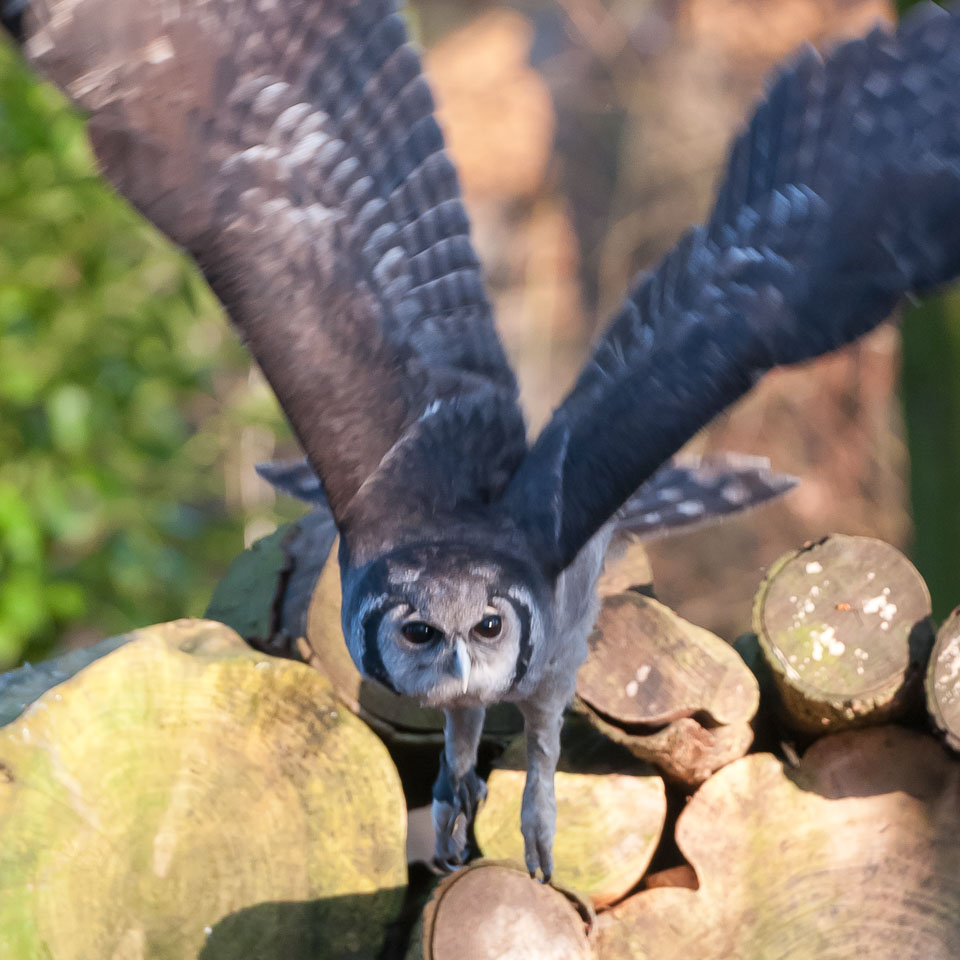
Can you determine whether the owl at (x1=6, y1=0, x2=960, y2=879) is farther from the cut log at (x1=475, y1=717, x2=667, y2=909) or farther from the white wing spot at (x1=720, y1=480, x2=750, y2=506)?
the white wing spot at (x1=720, y1=480, x2=750, y2=506)

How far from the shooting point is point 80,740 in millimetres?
2078

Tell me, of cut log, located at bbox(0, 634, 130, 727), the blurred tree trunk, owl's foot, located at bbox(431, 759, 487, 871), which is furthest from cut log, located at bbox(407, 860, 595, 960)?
the blurred tree trunk

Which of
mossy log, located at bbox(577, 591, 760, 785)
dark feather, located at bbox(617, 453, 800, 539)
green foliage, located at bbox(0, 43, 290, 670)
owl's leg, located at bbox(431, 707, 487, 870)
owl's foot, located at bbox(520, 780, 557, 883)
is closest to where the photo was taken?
owl's foot, located at bbox(520, 780, 557, 883)

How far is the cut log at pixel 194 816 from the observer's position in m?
2.00

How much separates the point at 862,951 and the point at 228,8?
206 cm

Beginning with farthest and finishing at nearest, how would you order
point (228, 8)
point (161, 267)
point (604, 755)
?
1. point (161, 267)
2. point (604, 755)
3. point (228, 8)

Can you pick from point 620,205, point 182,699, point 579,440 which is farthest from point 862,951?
point 620,205

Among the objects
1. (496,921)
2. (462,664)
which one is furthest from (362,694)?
(496,921)

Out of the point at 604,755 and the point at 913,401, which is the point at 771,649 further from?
the point at 913,401

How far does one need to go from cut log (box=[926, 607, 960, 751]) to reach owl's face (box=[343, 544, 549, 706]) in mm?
698

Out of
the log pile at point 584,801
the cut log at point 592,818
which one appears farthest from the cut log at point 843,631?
the cut log at point 592,818

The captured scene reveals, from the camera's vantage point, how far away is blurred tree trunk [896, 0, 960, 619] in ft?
12.9

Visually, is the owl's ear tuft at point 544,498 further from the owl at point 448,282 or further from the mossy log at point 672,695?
the mossy log at point 672,695

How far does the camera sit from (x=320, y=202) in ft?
7.69
